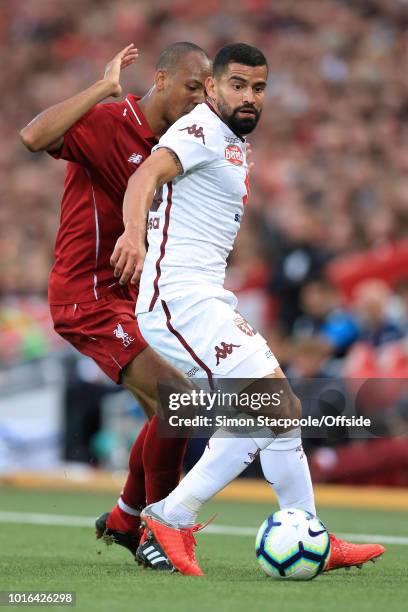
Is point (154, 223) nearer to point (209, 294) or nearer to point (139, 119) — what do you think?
point (209, 294)

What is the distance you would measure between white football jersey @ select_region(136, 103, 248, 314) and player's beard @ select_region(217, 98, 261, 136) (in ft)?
0.11

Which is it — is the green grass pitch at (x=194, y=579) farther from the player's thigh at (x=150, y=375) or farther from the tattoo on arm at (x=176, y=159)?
the tattoo on arm at (x=176, y=159)

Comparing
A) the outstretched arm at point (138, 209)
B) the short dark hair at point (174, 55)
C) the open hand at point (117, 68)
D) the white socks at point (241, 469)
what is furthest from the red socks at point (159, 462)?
the short dark hair at point (174, 55)

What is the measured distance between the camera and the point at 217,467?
563cm

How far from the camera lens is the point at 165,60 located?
20.9 feet

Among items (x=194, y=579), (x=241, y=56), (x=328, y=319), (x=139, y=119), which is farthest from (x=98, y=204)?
(x=328, y=319)

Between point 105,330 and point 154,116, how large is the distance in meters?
1.08

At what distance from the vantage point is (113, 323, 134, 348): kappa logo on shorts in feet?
20.6

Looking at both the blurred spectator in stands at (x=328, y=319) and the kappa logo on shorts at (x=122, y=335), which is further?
the blurred spectator in stands at (x=328, y=319)

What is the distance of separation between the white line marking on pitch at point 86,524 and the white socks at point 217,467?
2.13m

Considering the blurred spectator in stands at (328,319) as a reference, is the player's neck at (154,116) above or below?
above

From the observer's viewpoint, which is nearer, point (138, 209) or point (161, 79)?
point (138, 209)

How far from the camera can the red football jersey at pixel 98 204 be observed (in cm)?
638

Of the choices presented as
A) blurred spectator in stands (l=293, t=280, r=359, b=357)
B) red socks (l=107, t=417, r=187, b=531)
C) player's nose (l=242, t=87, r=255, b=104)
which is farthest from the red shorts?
blurred spectator in stands (l=293, t=280, r=359, b=357)
